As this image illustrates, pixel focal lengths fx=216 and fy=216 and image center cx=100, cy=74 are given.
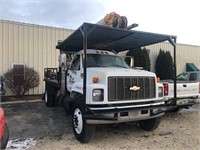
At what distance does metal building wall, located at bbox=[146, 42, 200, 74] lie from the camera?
19078 millimetres

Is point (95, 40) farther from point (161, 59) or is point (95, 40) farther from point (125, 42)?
point (161, 59)

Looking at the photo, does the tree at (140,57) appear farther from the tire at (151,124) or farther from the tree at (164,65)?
the tire at (151,124)

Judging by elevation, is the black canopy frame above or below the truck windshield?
above

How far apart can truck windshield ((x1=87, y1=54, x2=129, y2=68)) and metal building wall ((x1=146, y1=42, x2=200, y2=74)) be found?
1270cm

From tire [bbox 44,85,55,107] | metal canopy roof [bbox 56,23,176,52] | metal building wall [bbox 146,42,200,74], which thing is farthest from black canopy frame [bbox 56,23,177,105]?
metal building wall [bbox 146,42,200,74]

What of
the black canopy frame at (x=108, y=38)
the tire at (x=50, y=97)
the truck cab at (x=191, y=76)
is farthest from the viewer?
the truck cab at (x=191, y=76)

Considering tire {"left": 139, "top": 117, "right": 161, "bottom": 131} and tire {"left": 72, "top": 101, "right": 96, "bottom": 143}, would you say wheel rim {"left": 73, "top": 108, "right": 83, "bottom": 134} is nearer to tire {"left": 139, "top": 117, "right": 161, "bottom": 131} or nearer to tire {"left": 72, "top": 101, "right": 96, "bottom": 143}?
tire {"left": 72, "top": 101, "right": 96, "bottom": 143}

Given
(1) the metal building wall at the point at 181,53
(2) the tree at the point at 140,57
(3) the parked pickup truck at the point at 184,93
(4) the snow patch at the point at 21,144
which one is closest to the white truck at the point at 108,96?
(4) the snow patch at the point at 21,144

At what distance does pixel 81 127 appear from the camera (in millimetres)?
4953

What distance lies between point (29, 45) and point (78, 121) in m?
9.65

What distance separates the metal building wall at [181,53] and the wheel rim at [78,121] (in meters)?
14.7

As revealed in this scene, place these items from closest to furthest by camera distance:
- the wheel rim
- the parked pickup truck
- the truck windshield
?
the wheel rim → the truck windshield → the parked pickup truck

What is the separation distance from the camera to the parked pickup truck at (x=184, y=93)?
6.92 metres

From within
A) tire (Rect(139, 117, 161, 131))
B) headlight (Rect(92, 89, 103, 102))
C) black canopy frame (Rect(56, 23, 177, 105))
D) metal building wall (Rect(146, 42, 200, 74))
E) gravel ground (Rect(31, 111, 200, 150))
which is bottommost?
gravel ground (Rect(31, 111, 200, 150))
